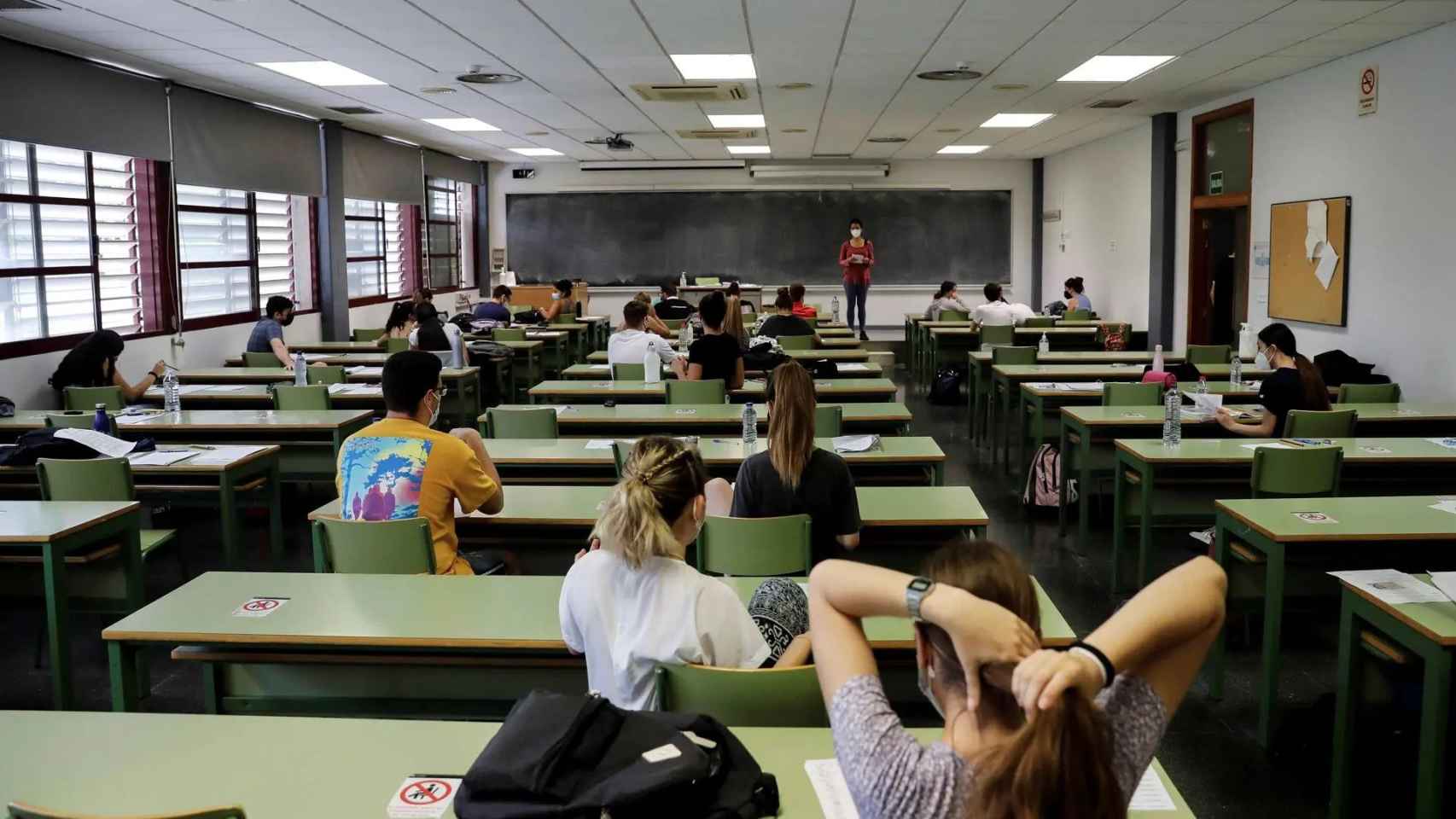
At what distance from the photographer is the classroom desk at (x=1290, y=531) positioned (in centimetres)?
328

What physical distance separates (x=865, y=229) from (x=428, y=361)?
1406cm

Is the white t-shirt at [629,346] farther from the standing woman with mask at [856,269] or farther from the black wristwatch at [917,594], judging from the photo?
the standing woman with mask at [856,269]

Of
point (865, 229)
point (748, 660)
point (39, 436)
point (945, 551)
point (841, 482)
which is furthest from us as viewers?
point (865, 229)

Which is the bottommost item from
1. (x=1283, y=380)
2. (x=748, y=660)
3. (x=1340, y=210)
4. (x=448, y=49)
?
(x=748, y=660)

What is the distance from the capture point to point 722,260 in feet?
56.5

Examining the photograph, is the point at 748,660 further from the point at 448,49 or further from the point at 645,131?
the point at 645,131

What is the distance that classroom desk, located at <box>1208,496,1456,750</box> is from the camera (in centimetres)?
328

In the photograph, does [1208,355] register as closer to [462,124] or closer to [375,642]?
[375,642]

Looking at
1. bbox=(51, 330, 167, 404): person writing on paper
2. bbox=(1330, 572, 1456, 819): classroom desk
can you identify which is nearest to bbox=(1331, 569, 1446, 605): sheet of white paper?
bbox=(1330, 572, 1456, 819): classroom desk

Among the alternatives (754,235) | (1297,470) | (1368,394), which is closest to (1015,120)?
(754,235)

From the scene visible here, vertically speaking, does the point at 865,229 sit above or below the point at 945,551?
above

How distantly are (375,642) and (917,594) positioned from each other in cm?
161

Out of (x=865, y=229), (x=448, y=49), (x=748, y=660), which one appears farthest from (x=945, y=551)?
(x=865, y=229)

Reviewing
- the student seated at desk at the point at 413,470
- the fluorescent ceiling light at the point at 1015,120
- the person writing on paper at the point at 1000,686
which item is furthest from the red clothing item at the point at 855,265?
the person writing on paper at the point at 1000,686
